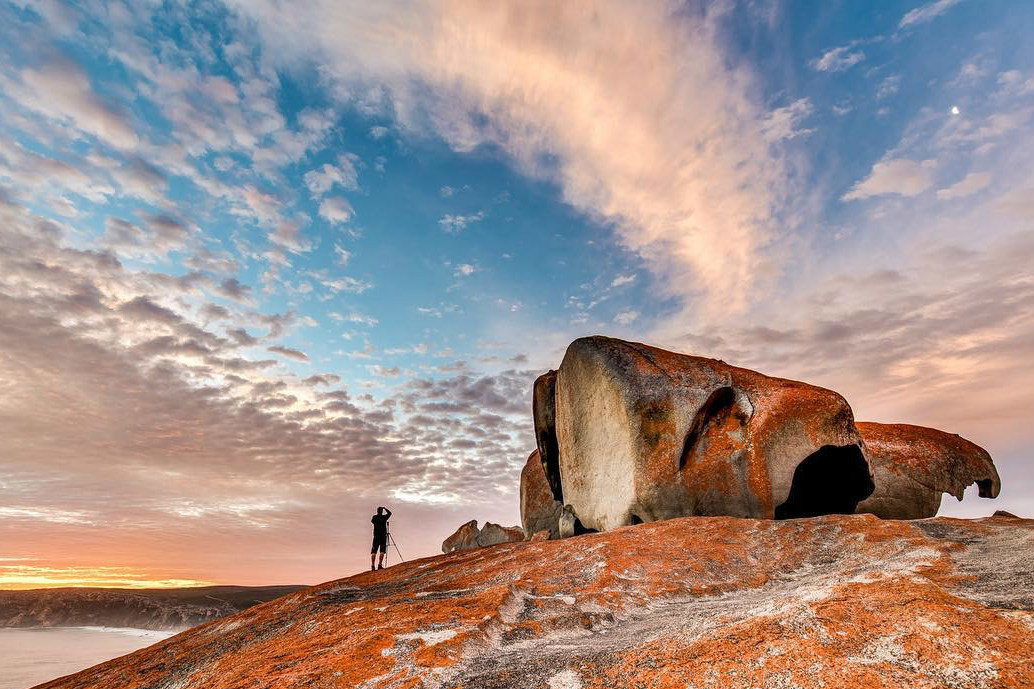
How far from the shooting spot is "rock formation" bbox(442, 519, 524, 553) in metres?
37.2

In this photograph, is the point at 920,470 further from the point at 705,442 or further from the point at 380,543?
the point at 380,543

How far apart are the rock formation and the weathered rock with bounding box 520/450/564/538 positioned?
835 cm

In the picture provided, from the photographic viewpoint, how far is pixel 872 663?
3.75m

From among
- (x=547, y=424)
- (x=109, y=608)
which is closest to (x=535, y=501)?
(x=547, y=424)

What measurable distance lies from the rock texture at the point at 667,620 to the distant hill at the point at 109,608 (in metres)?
77.4

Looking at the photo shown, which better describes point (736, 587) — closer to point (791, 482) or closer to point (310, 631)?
point (310, 631)

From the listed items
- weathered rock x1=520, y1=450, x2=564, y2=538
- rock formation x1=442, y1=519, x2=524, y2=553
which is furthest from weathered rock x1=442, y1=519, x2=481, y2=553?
weathered rock x1=520, y1=450, x2=564, y2=538

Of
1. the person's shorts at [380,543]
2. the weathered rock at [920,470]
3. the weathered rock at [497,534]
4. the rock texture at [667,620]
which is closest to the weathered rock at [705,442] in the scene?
the rock texture at [667,620]

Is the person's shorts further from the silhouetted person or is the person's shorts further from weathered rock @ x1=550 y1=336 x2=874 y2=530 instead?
weathered rock @ x1=550 y1=336 x2=874 y2=530

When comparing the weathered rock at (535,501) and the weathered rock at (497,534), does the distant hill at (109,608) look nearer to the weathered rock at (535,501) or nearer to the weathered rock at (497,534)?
the weathered rock at (497,534)

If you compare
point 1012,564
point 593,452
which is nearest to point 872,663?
point 1012,564

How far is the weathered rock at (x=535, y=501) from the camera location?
26.0 metres

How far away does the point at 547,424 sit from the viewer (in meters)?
21.0

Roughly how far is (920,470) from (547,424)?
15271mm
